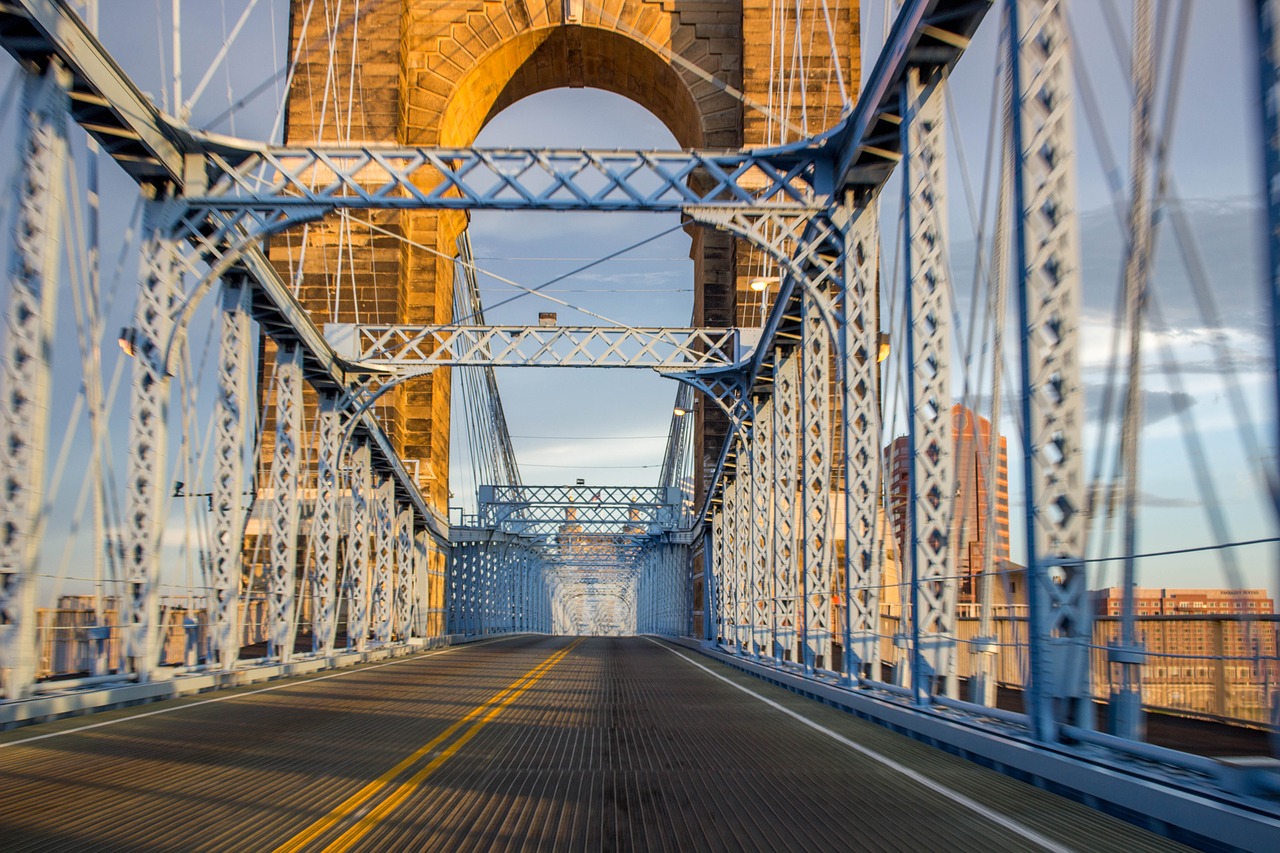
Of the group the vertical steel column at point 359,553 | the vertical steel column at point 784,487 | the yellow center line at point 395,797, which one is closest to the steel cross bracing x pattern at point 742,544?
the vertical steel column at point 784,487

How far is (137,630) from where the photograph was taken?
15.0m

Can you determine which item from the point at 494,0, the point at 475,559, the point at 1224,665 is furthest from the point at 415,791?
the point at 475,559

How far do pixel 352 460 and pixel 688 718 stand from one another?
2000 cm

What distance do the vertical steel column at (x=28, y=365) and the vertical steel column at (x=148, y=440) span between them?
2.84m

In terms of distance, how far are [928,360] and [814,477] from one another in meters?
8.32

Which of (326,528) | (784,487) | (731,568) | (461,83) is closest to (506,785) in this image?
(784,487)

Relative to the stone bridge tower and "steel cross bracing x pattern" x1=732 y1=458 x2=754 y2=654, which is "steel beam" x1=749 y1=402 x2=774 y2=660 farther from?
the stone bridge tower

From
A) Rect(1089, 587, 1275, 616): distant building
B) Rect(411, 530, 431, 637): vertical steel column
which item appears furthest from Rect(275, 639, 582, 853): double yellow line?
Rect(411, 530, 431, 637): vertical steel column

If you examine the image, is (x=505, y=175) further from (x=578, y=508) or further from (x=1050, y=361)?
(x=578, y=508)

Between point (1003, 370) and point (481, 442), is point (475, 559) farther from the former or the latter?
point (1003, 370)

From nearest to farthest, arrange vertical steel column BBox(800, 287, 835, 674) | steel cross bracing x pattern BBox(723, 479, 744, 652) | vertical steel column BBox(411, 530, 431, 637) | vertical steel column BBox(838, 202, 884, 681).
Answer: vertical steel column BBox(838, 202, 884, 681) → vertical steel column BBox(800, 287, 835, 674) → steel cross bracing x pattern BBox(723, 479, 744, 652) → vertical steel column BBox(411, 530, 431, 637)

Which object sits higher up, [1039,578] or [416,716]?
[1039,578]

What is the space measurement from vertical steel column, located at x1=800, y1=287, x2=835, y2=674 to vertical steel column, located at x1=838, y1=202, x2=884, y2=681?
278 cm

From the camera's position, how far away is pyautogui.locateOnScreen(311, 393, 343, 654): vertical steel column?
25781 mm
